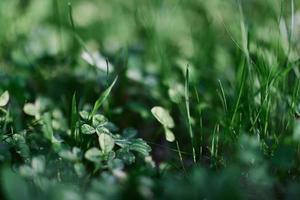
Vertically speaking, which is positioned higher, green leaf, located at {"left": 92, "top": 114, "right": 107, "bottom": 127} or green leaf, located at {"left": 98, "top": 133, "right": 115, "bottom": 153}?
green leaf, located at {"left": 92, "top": 114, "right": 107, "bottom": 127}

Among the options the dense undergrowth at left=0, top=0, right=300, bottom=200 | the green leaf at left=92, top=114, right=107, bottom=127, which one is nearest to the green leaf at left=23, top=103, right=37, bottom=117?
the dense undergrowth at left=0, top=0, right=300, bottom=200

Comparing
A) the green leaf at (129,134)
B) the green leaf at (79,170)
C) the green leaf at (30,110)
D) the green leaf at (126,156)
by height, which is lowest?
the green leaf at (126,156)

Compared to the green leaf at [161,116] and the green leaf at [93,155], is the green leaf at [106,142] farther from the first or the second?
the green leaf at [161,116]

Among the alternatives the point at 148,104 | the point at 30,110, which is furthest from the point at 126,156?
the point at 148,104

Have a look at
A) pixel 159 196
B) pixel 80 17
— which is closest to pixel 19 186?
pixel 159 196

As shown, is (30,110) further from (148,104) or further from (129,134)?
(148,104)

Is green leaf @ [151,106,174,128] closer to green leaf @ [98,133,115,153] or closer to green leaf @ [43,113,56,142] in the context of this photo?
green leaf @ [98,133,115,153]

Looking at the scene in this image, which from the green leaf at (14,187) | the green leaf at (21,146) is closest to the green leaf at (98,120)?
the green leaf at (21,146)
